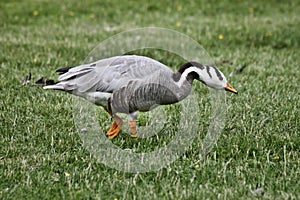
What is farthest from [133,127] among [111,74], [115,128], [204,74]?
[204,74]

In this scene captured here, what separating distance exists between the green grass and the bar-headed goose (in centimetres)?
45

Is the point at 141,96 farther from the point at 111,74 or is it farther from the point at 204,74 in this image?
the point at 204,74

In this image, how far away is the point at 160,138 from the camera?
466cm

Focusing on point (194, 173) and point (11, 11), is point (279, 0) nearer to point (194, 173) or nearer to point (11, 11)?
point (11, 11)

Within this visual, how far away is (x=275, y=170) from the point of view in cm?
397

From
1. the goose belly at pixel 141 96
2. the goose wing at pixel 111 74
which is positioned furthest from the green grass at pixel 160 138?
the goose wing at pixel 111 74

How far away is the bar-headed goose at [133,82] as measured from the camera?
428 centimetres

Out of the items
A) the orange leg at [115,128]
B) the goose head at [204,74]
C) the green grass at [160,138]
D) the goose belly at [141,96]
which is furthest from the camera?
the orange leg at [115,128]

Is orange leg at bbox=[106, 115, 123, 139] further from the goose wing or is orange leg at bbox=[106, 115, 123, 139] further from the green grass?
the goose wing

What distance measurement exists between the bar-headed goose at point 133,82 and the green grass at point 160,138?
45cm

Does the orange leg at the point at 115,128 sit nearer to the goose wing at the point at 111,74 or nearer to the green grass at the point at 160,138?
the green grass at the point at 160,138

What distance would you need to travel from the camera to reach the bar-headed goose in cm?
428

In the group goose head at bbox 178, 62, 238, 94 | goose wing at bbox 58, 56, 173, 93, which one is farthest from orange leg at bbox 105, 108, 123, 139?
goose head at bbox 178, 62, 238, 94

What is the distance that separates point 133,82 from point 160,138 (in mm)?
698
